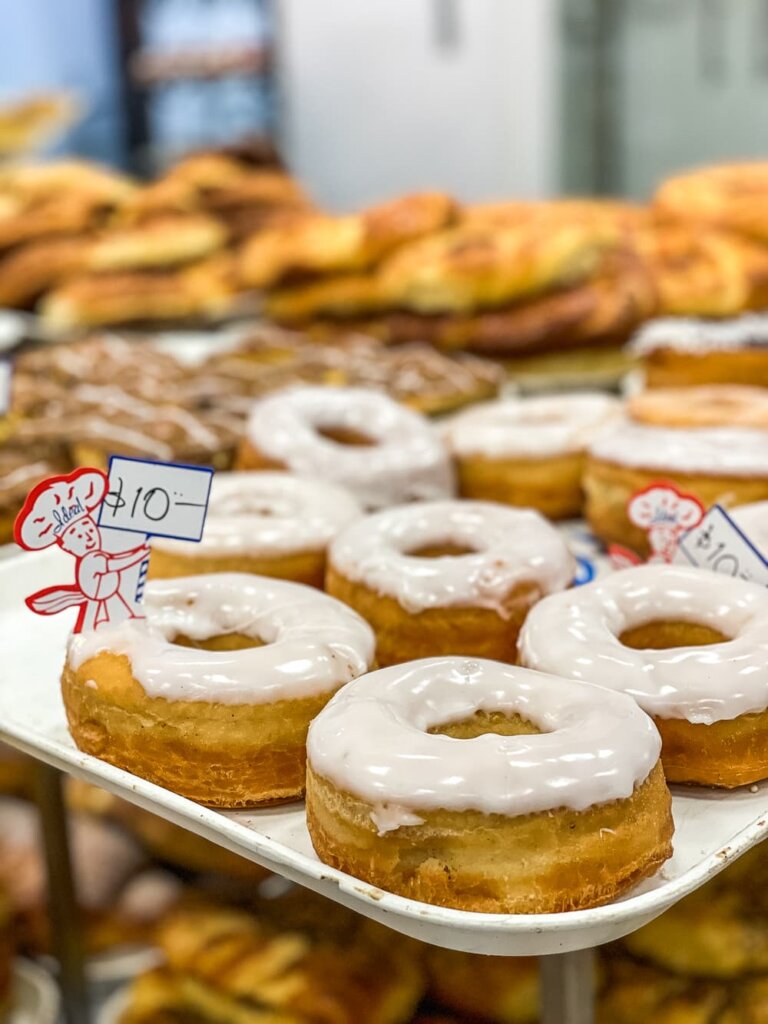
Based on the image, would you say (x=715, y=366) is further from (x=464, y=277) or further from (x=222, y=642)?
(x=222, y=642)

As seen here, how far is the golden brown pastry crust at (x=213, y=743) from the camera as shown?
1154 mm

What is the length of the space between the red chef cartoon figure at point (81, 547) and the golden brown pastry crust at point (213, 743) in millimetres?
96

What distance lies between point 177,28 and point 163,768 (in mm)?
6152

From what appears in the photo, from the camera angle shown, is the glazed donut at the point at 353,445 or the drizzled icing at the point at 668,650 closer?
the drizzled icing at the point at 668,650

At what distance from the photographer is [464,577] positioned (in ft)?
4.61

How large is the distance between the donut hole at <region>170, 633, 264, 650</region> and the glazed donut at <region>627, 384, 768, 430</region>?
1052 millimetres

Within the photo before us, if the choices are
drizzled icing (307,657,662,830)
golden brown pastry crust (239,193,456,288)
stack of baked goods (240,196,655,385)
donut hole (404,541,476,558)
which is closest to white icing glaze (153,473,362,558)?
donut hole (404,541,476,558)

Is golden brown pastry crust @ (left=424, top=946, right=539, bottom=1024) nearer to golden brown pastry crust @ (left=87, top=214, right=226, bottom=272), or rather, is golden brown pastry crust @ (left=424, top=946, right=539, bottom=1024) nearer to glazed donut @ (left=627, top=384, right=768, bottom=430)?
glazed donut @ (left=627, top=384, right=768, bottom=430)

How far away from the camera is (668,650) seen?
3.92ft

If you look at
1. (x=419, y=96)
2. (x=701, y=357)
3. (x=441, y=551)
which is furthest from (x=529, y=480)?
(x=419, y=96)

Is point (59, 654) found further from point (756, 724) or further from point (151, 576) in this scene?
point (756, 724)

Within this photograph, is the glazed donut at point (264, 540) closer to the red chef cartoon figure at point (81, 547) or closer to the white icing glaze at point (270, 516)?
the white icing glaze at point (270, 516)

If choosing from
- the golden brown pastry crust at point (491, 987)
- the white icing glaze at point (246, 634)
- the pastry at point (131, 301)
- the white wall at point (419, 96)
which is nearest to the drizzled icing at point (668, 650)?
the white icing glaze at point (246, 634)

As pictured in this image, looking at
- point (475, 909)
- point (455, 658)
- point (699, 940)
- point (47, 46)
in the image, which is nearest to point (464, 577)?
point (455, 658)
